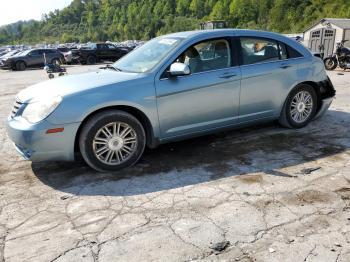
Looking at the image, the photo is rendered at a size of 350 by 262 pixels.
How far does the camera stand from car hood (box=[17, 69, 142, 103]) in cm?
428

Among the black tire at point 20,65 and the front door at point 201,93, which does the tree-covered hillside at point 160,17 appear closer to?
the black tire at point 20,65

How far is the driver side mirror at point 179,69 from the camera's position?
14.6ft

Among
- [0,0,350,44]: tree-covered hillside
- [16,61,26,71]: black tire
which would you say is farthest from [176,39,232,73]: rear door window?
[0,0,350,44]: tree-covered hillside

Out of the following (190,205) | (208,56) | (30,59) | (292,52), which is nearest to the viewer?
(190,205)

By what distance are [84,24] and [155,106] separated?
613 feet

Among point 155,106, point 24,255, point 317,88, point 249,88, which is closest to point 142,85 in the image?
point 155,106

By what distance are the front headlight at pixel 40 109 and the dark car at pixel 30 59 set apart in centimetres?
2272

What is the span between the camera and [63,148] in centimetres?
420

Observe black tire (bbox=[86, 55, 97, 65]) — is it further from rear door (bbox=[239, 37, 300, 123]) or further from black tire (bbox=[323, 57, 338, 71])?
rear door (bbox=[239, 37, 300, 123])

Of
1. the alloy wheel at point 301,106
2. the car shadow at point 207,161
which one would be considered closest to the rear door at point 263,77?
the alloy wheel at point 301,106

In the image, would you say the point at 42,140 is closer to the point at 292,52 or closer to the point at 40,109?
the point at 40,109

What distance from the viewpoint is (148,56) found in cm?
503

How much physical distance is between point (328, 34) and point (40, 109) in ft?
64.0

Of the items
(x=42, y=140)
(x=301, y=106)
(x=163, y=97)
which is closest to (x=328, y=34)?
(x=301, y=106)
